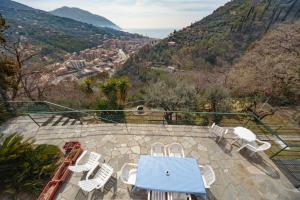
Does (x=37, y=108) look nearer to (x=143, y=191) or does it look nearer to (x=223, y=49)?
(x=143, y=191)

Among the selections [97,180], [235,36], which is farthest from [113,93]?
[235,36]

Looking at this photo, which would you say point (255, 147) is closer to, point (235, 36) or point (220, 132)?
point (220, 132)

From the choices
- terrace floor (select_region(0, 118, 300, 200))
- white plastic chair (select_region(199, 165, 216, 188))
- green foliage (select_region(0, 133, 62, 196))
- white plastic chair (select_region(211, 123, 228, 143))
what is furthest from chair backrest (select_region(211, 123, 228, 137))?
green foliage (select_region(0, 133, 62, 196))

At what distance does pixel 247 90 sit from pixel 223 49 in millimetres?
17137

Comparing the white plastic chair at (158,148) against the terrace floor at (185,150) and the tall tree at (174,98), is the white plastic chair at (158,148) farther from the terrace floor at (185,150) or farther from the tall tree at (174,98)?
the tall tree at (174,98)

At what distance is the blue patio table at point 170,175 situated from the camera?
13.4 feet

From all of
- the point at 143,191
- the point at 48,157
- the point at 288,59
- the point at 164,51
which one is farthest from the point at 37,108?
the point at 164,51

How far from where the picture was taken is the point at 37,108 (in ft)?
28.7

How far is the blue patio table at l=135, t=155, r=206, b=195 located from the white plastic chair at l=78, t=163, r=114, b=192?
3.37ft

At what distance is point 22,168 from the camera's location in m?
4.94

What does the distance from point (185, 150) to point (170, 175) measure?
6.65ft

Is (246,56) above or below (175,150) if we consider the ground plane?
above

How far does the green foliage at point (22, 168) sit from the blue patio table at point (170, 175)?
2.98 metres

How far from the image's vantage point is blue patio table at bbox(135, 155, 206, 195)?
4.08 m
